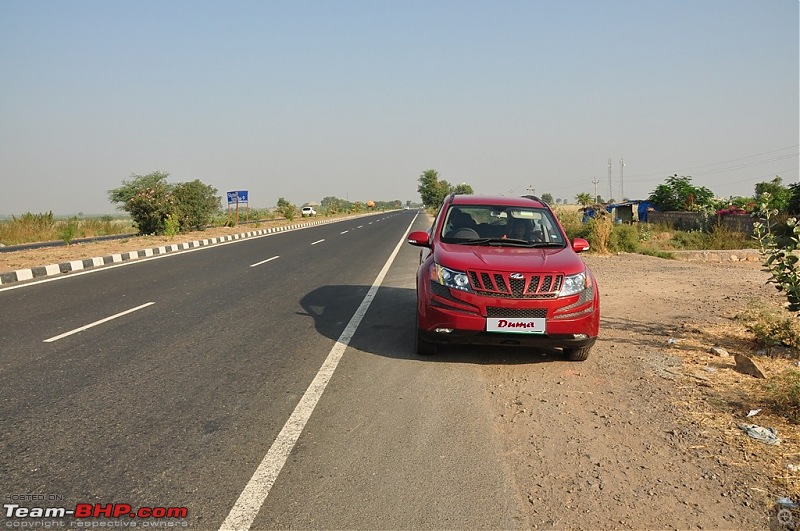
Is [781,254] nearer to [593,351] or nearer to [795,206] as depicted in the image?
[593,351]

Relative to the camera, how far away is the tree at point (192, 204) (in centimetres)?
3084

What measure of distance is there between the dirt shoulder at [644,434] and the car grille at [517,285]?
0.77 metres

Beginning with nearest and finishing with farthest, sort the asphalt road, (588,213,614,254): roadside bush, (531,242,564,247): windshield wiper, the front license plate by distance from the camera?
the asphalt road
the front license plate
(531,242,564,247): windshield wiper
(588,213,614,254): roadside bush

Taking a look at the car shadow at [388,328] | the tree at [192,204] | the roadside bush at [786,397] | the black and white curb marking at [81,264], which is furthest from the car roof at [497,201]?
the tree at [192,204]

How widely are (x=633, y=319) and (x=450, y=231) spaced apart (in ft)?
10.6

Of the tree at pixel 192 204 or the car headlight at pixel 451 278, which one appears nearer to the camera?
the car headlight at pixel 451 278

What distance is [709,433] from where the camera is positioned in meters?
3.88

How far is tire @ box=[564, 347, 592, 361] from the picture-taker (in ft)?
18.2

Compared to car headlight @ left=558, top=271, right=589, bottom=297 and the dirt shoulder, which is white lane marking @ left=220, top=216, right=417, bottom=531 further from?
car headlight @ left=558, top=271, right=589, bottom=297

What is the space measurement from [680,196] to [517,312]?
32.6 metres

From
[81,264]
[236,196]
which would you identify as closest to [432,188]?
[236,196]

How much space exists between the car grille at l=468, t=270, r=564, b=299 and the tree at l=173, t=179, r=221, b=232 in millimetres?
27994

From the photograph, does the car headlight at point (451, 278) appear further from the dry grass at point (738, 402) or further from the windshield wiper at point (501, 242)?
the dry grass at point (738, 402)

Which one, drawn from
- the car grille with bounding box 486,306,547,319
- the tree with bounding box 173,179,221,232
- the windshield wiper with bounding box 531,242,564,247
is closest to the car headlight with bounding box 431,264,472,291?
the car grille with bounding box 486,306,547,319
